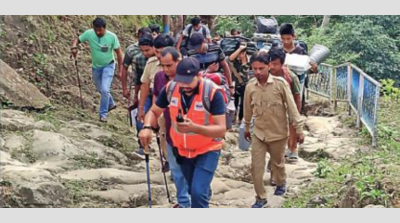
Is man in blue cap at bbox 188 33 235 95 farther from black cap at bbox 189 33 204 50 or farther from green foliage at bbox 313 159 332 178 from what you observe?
green foliage at bbox 313 159 332 178

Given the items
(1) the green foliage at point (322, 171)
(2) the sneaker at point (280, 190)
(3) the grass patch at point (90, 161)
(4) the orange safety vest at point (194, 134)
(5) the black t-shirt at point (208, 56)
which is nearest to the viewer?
(4) the orange safety vest at point (194, 134)

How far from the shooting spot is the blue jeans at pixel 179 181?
5.84 meters

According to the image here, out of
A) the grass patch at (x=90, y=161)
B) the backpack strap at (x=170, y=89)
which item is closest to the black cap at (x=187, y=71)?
the backpack strap at (x=170, y=89)

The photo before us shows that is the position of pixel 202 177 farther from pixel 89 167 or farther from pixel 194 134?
pixel 89 167

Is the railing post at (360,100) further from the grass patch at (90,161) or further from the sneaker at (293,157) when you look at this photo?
the grass patch at (90,161)

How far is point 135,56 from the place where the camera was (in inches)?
317

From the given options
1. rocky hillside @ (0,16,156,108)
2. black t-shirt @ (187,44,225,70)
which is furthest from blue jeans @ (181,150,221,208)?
rocky hillside @ (0,16,156,108)

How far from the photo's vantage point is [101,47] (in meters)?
9.71

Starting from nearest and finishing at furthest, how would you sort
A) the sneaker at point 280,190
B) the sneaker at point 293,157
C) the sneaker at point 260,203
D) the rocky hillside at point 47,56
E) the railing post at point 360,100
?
the sneaker at point 260,203, the sneaker at point 280,190, the sneaker at point 293,157, the railing post at point 360,100, the rocky hillside at point 47,56

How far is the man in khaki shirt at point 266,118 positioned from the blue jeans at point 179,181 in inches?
37.8

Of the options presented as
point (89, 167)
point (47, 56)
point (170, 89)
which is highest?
point (170, 89)

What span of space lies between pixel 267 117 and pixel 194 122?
1.72 metres

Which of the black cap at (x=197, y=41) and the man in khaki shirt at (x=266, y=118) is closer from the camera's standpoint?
the man in khaki shirt at (x=266, y=118)

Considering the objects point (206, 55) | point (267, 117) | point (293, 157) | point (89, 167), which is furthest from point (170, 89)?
point (293, 157)
